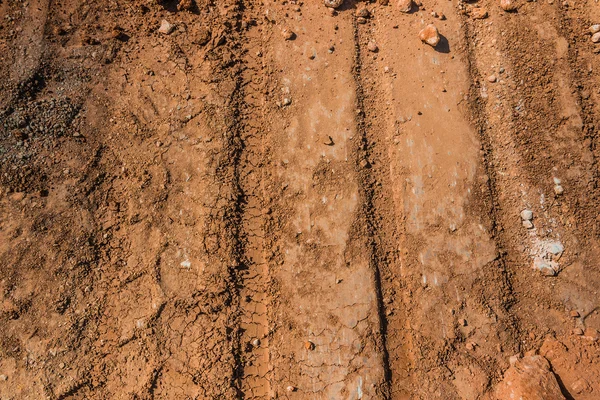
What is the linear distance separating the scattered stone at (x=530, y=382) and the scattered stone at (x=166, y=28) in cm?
373

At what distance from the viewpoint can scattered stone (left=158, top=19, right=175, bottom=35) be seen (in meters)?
3.35

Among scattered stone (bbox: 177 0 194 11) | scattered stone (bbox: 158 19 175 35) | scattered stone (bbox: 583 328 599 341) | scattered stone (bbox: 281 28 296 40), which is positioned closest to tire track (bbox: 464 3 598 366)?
scattered stone (bbox: 583 328 599 341)

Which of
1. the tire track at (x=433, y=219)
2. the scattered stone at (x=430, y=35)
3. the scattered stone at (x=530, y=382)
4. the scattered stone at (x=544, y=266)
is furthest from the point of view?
the scattered stone at (x=430, y=35)

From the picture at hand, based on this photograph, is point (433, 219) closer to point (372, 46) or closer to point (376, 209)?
point (376, 209)

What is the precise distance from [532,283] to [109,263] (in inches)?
128

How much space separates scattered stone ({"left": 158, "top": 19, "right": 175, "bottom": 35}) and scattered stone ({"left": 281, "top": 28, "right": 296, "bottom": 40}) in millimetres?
907

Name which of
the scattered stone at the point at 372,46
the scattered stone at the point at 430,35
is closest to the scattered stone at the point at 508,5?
the scattered stone at the point at 430,35

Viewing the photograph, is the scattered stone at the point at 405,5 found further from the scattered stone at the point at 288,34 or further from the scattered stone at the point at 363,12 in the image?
the scattered stone at the point at 288,34

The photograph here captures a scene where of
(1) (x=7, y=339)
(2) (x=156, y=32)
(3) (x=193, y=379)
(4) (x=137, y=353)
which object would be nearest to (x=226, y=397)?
(3) (x=193, y=379)

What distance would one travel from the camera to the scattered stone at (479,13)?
11.4ft

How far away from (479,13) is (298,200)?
7.36 ft

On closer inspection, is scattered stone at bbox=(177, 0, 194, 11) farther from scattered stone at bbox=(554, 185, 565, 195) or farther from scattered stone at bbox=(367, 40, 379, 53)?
scattered stone at bbox=(554, 185, 565, 195)

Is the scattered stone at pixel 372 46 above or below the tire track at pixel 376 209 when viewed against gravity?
above

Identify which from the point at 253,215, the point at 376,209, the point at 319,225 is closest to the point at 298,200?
the point at 319,225
